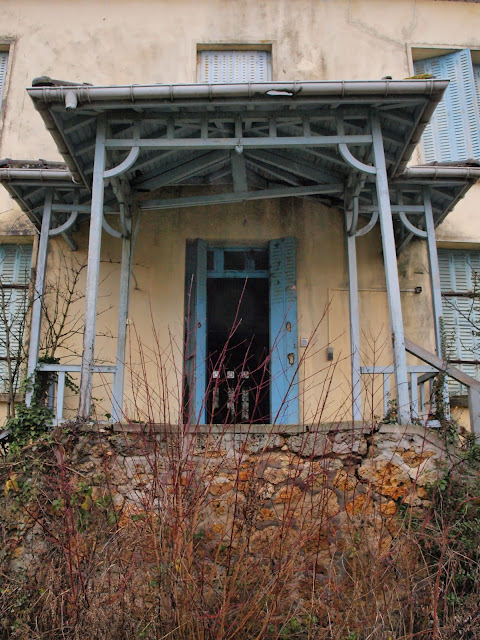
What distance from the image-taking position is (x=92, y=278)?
6191 mm

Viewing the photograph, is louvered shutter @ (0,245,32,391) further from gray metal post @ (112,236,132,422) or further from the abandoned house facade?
gray metal post @ (112,236,132,422)

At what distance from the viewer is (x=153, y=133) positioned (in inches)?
273

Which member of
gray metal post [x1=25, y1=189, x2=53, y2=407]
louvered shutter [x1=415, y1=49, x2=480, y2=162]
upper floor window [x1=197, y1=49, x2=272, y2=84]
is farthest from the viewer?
upper floor window [x1=197, y1=49, x2=272, y2=84]

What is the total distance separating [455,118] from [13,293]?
6.61 meters

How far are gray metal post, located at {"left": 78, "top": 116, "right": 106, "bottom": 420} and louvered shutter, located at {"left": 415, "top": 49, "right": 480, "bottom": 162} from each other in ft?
16.1

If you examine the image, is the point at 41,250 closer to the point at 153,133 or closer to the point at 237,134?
the point at 153,133

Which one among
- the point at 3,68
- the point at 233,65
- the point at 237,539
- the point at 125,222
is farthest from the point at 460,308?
the point at 3,68

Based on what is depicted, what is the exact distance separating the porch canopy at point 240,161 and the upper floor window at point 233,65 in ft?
6.54

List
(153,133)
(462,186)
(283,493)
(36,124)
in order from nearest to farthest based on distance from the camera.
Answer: (283,493), (153,133), (462,186), (36,124)

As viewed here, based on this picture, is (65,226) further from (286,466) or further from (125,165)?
(286,466)

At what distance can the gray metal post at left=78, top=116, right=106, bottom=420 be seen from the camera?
19.4 ft

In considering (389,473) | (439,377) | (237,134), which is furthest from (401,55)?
(389,473)

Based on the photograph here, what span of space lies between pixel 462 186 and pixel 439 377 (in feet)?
8.17

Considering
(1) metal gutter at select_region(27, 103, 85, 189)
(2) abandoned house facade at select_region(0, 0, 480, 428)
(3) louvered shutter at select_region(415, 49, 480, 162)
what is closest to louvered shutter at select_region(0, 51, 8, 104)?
(2) abandoned house facade at select_region(0, 0, 480, 428)
